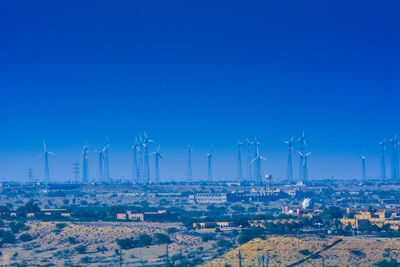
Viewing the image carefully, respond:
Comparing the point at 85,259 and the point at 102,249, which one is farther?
the point at 102,249

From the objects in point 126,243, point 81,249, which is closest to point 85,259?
point 81,249

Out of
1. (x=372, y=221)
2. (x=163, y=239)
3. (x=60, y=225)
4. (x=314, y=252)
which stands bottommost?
(x=372, y=221)

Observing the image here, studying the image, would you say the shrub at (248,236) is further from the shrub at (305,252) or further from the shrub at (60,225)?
Answer: the shrub at (60,225)

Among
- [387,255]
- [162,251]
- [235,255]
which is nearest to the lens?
[387,255]

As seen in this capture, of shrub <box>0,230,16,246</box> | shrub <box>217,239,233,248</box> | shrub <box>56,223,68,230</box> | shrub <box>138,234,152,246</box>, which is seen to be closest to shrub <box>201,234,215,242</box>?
shrub <box>217,239,233,248</box>

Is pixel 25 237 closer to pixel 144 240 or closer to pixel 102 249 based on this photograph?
pixel 102 249

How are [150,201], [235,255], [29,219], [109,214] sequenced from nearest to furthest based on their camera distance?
[235,255]
[29,219]
[109,214]
[150,201]

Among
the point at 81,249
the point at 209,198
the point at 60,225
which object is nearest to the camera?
the point at 81,249

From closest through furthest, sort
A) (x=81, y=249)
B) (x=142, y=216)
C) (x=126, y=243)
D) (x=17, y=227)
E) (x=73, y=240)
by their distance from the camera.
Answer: (x=81, y=249) < (x=126, y=243) < (x=73, y=240) < (x=17, y=227) < (x=142, y=216)

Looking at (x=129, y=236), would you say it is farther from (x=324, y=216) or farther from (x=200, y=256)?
(x=324, y=216)

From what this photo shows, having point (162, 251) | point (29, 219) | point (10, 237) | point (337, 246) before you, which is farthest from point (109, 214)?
point (337, 246)

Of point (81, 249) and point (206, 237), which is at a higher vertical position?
point (206, 237)
